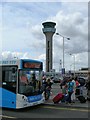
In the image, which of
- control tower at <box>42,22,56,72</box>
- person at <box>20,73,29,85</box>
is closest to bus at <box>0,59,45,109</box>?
person at <box>20,73,29,85</box>

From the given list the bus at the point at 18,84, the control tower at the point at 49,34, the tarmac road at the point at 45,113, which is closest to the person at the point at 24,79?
the bus at the point at 18,84

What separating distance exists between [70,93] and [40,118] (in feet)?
15.3

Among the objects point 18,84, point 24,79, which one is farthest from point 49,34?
point 18,84

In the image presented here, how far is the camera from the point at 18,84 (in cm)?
1367

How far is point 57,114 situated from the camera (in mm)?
12852

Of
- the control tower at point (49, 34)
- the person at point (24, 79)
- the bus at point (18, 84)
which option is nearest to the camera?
the bus at point (18, 84)

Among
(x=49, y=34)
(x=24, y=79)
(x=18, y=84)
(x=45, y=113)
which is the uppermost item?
(x=49, y=34)

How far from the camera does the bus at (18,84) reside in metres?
13.7

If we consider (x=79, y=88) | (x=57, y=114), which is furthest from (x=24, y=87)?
(x=79, y=88)

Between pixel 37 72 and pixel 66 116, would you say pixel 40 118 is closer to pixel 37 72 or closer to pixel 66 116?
pixel 66 116

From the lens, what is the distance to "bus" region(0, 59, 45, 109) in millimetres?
13672

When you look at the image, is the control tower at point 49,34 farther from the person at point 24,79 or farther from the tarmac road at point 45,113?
the person at point 24,79

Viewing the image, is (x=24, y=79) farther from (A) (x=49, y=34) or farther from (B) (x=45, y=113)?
(A) (x=49, y=34)

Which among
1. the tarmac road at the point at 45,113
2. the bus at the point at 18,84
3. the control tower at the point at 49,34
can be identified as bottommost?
the tarmac road at the point at 45,113
